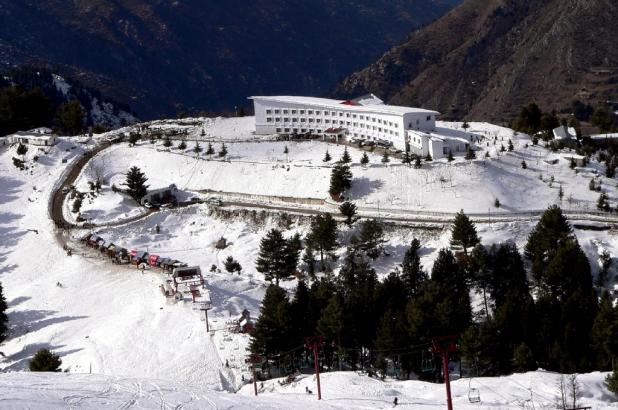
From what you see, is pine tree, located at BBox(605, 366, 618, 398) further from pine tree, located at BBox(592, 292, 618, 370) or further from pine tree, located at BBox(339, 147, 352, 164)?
pine tree, located at BBox(339, 147, 352, 164)

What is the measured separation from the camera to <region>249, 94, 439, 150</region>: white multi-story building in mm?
79312

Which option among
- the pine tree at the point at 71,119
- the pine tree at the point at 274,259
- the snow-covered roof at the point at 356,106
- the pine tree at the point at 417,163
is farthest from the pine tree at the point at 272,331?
the pine tree at the point at 71,119

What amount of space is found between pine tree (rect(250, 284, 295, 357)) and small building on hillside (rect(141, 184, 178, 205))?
32.5m

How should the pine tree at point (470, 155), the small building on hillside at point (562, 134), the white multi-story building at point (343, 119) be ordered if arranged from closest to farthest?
the pine tree at point (470, 155) → the small building on hillside at point (562, 134) → the white multi-story building at point (343, 119)

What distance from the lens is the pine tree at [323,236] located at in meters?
58.2

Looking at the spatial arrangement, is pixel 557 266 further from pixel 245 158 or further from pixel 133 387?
pixel 245 158

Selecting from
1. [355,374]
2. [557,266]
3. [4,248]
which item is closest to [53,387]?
[355,374]

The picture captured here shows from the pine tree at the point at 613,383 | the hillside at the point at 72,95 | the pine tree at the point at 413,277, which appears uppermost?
the hillside at the point at 72,95

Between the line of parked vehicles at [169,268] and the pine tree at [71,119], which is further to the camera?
the pine tree at [71,119]

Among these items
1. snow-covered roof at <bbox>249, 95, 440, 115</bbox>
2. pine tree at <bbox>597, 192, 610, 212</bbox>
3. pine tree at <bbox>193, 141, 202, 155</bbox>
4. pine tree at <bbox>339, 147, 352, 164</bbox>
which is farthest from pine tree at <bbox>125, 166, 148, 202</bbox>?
pine tree at <bbox>597, 192, 610, 212</bbox>

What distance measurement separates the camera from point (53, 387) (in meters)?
Result: 33.1

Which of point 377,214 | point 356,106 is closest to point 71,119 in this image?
point 356,106

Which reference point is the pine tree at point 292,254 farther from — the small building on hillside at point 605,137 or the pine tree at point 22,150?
the pine tree at point 22,150

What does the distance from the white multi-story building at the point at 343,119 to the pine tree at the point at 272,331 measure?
1478 inches
